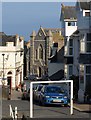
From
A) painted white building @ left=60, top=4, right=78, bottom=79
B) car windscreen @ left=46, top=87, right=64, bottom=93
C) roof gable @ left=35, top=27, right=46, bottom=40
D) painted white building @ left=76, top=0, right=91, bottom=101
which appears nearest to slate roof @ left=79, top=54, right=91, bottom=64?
painted white building @ left=76, top=0, right=91, bottom=101

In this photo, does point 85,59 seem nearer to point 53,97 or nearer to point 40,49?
point 53,97

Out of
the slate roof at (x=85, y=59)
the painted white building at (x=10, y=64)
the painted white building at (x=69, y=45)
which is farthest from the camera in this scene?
the painted white building at (x=10, y=64)

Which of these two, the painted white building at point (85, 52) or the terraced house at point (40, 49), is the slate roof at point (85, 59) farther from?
the terraced house at point (40, 49)

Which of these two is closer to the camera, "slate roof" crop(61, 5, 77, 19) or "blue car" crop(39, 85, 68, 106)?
"blue car" crop(39, 85, 68, 106)

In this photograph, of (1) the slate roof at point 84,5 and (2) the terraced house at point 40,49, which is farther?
(2) the terraced house at point 40,49

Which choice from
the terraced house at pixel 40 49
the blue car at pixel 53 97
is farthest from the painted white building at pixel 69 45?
the terraced house at pixel 40 49

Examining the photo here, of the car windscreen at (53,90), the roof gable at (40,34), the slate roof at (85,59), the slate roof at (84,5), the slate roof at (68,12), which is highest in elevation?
the roof gable at (40,34)

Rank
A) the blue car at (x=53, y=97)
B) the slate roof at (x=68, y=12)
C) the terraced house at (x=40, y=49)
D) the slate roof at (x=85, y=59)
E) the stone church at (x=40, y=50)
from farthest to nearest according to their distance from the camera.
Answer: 1. the stone church at (x=40, y=50)
2. the terraced house at (x=40, y=49)
3. the slate roof at (x=68, y=12)
4. the slate roof at (x=85, y=59)
5. the blue car at (x=53, y=97)

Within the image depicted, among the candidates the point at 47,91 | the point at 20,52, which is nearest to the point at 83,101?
the point at 47,91

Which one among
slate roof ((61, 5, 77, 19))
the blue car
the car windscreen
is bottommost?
the blue car

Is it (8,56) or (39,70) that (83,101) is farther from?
(39,70)

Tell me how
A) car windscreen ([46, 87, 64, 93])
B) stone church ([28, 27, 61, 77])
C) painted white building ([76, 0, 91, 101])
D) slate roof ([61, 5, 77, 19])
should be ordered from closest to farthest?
car windscreen ([46, 87, 64, 93]) → painted white building ([76, 0, 91, 101]) → slate roof ([61, 5, 77, 19]) → stone church ([28, 27, 61, 77])

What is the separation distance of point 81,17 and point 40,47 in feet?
200

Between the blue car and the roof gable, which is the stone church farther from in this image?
the blue car
